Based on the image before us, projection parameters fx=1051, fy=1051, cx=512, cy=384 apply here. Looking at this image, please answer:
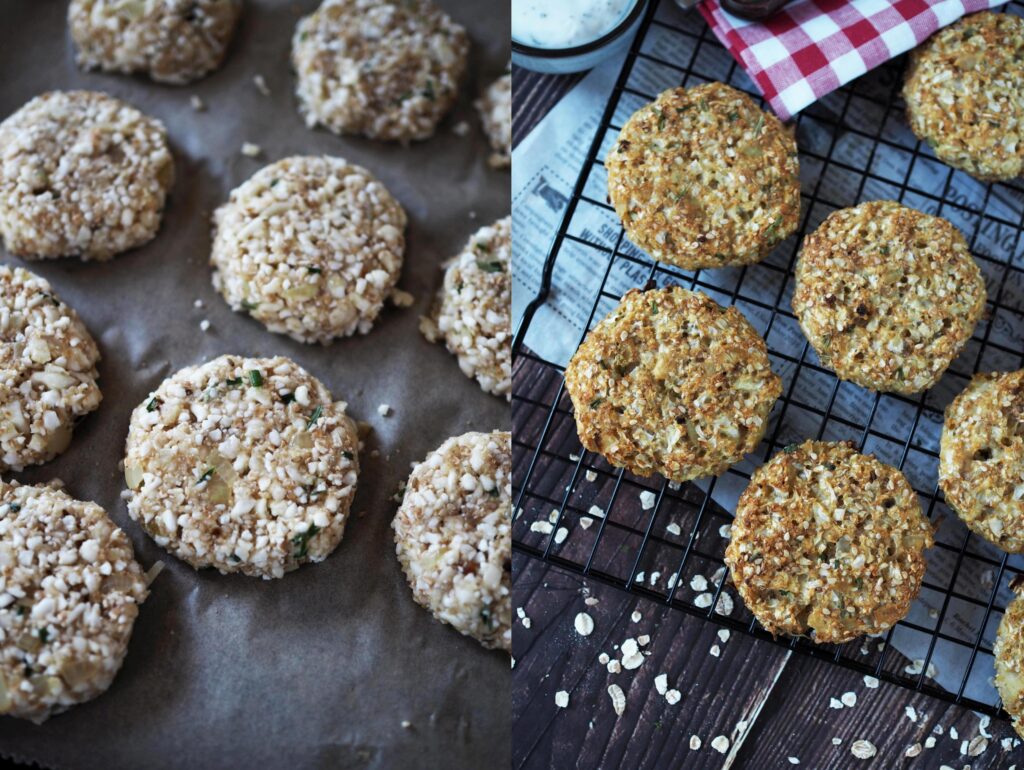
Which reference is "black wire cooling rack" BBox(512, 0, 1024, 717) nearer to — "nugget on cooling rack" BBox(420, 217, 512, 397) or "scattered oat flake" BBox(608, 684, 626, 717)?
"nugget on cooling rack" BBox(420, 217, 512, 397)

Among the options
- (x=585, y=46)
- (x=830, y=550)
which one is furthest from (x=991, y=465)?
(x=585, y=46)

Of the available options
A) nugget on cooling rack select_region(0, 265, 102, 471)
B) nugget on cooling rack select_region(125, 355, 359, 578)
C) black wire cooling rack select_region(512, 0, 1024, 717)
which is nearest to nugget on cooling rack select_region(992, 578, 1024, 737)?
black wire cooling rack select_region(512, 0, 1024, 717)

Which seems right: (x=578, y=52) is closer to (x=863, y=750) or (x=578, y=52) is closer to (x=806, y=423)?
(x=806, y=423)

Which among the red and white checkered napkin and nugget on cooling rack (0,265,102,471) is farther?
the red and white checkered napkin

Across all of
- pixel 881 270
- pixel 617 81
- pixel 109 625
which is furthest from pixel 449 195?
pixel 109 625

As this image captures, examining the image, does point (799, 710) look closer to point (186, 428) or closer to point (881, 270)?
point (881, 270)

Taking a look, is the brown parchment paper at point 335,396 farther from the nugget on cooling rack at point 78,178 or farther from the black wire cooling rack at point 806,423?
the black wire cooling rack at point 806,423

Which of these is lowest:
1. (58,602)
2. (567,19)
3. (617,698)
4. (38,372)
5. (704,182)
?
(617,698)
